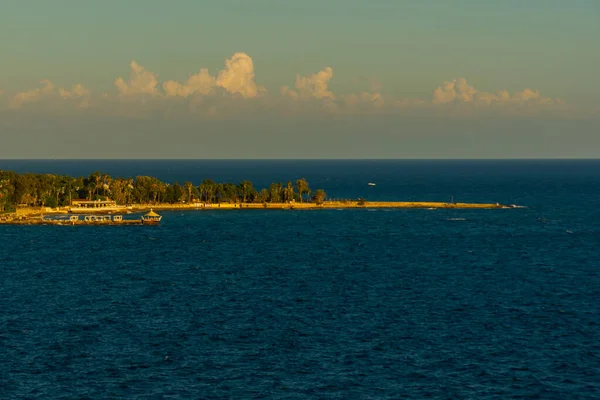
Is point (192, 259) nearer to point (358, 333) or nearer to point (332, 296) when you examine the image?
point (332, 296)

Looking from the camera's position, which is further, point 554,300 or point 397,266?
point 397,266

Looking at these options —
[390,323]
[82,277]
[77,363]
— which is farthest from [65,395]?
[82,277]

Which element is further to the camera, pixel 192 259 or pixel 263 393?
pixel 192 259

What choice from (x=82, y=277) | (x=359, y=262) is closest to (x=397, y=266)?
(x=359, y=262)

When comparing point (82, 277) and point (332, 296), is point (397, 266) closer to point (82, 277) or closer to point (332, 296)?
point (332, 296)

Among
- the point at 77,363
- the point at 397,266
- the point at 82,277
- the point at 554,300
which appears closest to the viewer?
the point at 77,363

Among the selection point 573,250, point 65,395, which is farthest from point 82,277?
point 573,250

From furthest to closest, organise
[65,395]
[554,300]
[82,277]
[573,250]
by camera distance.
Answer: [573,250], [82,277], [554,300], [65,395]

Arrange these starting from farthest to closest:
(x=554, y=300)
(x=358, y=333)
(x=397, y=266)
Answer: (x=397, y=266)
(x=554, y=300)
(x=358, y=333)

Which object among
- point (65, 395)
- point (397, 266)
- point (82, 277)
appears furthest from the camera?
point (397, 266)
